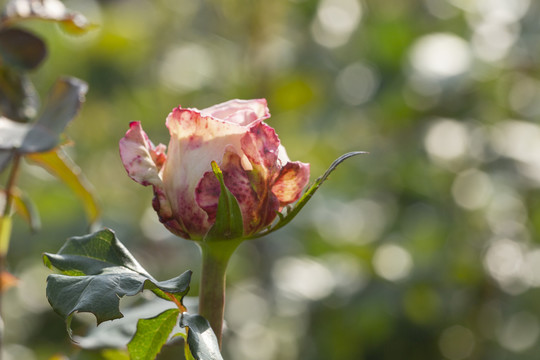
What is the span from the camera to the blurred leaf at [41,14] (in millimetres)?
527

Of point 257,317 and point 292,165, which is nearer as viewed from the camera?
point 292,165

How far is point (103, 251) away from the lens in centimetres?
36

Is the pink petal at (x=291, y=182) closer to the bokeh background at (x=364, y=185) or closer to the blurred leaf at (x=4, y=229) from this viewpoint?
the blurred leaf at (x=4, y=229)

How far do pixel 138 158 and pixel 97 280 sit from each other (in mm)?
65

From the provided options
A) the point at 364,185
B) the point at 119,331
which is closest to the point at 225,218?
the point at 119,331

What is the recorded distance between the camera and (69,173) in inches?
21.7

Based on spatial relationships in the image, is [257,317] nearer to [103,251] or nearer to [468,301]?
[468,301]

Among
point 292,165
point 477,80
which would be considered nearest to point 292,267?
point 477,80

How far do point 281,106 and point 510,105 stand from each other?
0.45 meters

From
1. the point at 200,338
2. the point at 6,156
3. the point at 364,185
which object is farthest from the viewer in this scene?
the point at 364,185

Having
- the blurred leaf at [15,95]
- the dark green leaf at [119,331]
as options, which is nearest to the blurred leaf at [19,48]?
the blurred leaf at [15,95]

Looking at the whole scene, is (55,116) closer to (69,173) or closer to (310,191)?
(69,173)

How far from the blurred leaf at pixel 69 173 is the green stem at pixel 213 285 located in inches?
8.1

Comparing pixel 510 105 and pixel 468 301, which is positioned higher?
pixel 510 105
